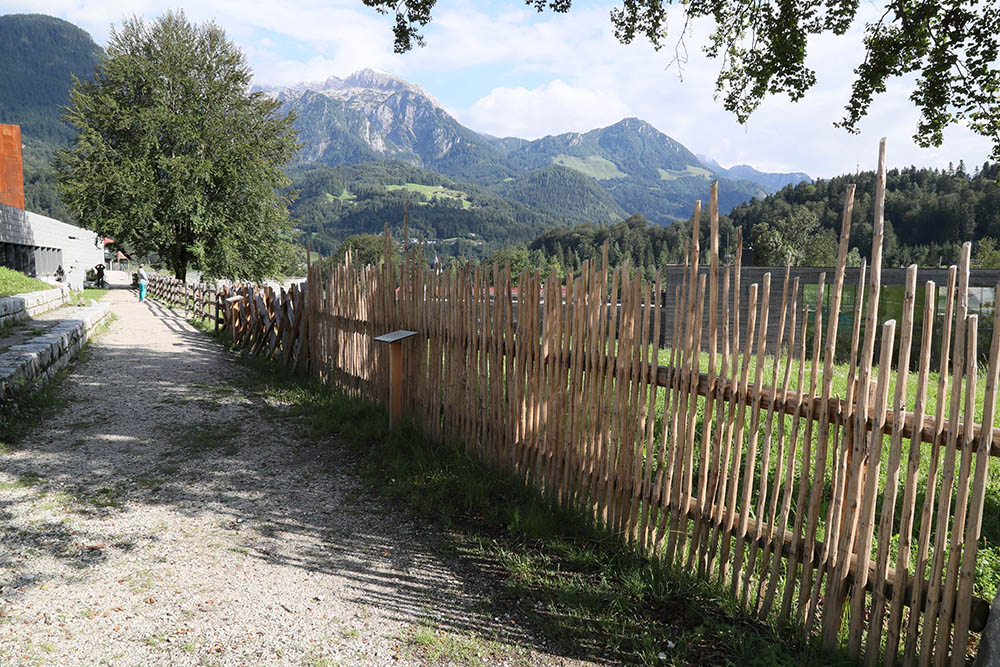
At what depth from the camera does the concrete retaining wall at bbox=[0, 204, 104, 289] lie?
2461cm

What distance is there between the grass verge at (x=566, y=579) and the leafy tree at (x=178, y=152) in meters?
28.0

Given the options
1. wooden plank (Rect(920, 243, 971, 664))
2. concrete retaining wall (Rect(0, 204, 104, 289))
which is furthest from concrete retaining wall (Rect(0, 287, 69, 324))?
wooden plank (Rect(920, 243, 971, 664))

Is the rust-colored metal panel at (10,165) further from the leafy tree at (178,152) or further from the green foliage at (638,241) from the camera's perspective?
the green foliage at (638,241)

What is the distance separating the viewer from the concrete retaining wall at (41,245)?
2461 cm

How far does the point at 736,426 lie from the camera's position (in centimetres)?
330

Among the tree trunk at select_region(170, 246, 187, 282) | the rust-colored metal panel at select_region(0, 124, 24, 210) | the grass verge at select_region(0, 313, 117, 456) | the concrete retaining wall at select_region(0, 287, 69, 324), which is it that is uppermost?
the rust-colored metal panel at select_region(0, 124, 24, 210)

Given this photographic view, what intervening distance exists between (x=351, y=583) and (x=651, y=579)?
5.82ft

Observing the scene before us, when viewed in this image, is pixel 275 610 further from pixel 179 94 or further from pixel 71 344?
pixel 179 94

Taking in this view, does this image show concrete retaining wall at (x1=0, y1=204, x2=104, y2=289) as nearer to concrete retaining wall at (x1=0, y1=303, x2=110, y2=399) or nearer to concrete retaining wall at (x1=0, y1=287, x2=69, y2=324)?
concrete retaining wall at (x1=0, y1=287, x2=69, y2=324)

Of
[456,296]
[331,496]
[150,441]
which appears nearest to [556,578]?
[331,496]

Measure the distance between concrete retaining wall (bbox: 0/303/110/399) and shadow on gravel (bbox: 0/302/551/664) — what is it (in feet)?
1.41

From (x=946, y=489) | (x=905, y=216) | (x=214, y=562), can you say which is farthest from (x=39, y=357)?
(x=905, y=216)

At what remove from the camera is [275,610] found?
131 inches

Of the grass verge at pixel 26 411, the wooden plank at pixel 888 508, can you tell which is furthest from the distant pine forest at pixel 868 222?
the wooden plank at pixel 888 508
